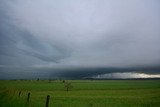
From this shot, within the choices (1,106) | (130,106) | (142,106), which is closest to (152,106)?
(142,106)

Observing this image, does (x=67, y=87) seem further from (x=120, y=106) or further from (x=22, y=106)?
(x=22, y=106)

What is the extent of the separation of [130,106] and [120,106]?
164 cm

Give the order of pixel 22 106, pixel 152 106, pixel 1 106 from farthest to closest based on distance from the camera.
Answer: pixel 152 106, pixel 22 106, pixel 1 106

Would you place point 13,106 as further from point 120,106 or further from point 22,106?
point 120,106

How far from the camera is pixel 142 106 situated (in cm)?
2988

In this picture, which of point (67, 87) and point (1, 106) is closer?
point (1, 106)

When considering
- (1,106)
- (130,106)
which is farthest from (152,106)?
(1,106)

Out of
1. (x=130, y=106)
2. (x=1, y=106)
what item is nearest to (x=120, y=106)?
(x=130, y=106)

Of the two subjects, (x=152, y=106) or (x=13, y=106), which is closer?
(x=13, y=106)

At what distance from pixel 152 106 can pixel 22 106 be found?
62.1ft

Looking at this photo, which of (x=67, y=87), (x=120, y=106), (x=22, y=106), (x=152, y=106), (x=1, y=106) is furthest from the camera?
(x=67, y=87)

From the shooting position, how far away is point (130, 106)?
101 feet

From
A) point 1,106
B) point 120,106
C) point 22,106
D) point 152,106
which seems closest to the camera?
point 1,106

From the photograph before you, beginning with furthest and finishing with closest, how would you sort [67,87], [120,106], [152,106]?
[67,87] → [120,106] → [152,106]
